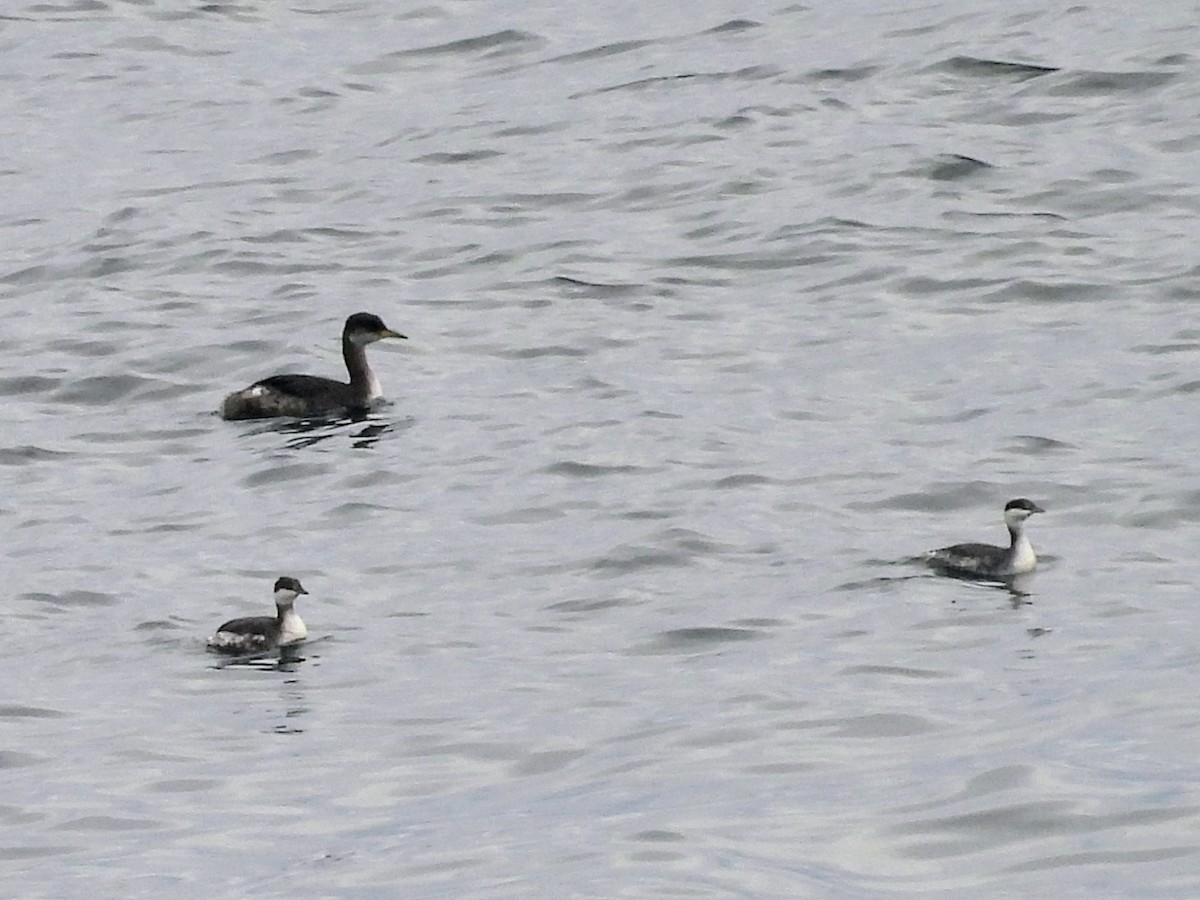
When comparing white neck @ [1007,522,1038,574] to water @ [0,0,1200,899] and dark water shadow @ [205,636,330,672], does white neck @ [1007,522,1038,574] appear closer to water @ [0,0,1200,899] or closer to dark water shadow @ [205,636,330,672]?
water @ [0,0,1200,899]

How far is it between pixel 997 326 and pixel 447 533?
570 centimetres

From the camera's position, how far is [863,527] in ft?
53.9

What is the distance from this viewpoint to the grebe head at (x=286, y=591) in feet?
49.0

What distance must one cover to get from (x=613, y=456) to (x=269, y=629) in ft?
14.5

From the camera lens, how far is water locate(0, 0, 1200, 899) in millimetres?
11656

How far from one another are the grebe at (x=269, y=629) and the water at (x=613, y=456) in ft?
0.39

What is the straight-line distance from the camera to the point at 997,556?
605 inches

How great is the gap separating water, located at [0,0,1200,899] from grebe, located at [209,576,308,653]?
0.39ft

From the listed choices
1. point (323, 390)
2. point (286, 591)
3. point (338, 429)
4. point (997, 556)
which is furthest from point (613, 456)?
point (286, 591)

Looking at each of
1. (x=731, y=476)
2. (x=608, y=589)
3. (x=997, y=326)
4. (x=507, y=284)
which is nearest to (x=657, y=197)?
(x=507, y=284)

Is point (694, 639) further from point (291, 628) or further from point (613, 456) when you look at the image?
point (613, 456)

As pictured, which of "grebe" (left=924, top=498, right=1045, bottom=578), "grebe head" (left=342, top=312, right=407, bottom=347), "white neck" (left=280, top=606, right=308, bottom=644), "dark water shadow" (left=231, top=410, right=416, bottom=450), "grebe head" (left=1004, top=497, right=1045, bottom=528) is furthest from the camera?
"grebe head" (left=342, top=312, right=407, bottom=347)

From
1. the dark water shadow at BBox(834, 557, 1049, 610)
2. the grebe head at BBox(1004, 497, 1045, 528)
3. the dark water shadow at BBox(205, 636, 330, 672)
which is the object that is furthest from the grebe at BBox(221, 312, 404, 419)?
the grebe head at BBox(1004, 497, 1045, 528)

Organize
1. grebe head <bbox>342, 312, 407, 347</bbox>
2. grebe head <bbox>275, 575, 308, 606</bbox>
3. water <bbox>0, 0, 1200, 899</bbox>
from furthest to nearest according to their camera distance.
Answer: grebe head <bbox>342, 312, 407, 347</bbox> < grebe head <bbox>275, 575, 308, 606</bbox> < water <bbox>0, 0, 1200, 899</bbox>
